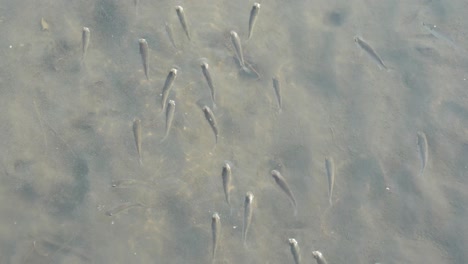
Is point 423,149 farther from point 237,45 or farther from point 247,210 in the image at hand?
point 237,45

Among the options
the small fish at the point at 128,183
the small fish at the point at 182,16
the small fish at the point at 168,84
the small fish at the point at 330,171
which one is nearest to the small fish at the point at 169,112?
the small fish at the point at 168,84

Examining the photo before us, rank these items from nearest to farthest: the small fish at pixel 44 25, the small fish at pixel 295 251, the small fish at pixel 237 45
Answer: the small fish at pixel 295 251, the small fish at pixel 237 45, the small fish at pixel 44 25

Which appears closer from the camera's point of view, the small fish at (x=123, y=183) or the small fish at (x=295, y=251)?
the small fish at (x=295, y=251)

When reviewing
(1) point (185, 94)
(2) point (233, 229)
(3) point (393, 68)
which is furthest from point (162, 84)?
(3) point (393, 68)

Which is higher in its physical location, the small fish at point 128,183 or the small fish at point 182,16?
the small fish at point 182,16

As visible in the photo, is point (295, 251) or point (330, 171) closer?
point (295, 251)

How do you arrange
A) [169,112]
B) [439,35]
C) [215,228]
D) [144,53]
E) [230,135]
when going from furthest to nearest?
[439,35]
[230,135]
[144,53]
[169,112]
[215,228]

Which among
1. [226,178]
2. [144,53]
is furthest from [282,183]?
[144,53]

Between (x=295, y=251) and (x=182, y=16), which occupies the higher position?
(x=182, y=16)

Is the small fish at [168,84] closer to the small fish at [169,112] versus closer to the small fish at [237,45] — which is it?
the small fish at [169,112]

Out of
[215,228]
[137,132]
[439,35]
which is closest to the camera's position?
[215,228]
